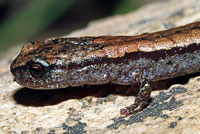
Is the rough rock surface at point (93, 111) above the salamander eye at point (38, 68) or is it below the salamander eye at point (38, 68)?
below

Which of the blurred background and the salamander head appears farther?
the blurred background

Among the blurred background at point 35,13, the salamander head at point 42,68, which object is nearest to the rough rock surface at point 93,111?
the salamander head at point 42,68

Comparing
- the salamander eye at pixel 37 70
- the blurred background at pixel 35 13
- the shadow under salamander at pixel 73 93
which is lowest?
the shadow under salamander at pixel 73 93

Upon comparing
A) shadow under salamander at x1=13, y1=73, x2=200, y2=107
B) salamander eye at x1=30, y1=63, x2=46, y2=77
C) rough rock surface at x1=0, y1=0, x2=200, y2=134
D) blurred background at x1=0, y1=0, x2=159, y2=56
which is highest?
blurred background at x1=0, y1=0, x2=159, y2=56

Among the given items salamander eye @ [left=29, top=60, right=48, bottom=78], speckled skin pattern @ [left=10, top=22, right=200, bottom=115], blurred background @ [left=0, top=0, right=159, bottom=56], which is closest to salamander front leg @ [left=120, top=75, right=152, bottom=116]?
speckled skin pattern @ [left=10, top=22, right=200, bottom=115]

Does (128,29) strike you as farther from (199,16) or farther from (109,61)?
(109,61)

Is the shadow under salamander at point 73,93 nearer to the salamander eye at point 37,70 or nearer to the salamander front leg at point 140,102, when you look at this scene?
the salamander front leg at point 140,102

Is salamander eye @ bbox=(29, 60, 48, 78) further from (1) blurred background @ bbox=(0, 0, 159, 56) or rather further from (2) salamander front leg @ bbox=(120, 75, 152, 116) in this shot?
(1) blurred background @ bbox=(0, 0, 159, 56)

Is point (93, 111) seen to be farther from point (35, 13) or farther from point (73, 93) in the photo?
point (35, 13)
